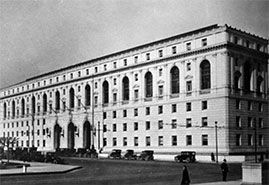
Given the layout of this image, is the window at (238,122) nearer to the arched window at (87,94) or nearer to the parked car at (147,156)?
the parked car at (147,156)

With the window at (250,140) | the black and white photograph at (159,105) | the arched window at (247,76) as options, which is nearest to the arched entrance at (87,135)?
the black and white photograph at (159,105)

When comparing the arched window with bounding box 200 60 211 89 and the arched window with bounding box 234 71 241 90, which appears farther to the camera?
the arched window with bounding box 200 60 211 89

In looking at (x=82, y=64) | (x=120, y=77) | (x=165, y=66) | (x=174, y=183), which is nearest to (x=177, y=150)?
(x=165, y=66)

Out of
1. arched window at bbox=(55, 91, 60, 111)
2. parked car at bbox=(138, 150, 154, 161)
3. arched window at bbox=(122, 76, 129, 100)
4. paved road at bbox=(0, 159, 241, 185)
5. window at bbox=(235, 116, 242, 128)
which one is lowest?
parked car at bbox=(138, 150, 154, 161)

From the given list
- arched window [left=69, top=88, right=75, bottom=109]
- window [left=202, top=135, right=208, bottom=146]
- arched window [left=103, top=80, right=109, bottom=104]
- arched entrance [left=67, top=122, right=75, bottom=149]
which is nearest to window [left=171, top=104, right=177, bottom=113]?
window [left=202, top=135, right=208, bottom=146]

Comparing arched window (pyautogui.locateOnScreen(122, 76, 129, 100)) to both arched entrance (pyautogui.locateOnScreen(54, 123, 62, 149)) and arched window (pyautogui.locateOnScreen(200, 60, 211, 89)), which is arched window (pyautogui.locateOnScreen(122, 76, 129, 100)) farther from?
arched entrance (pyautogui.locateOnScreen(54, 123, 62, 149))

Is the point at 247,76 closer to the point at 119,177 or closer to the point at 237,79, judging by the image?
the point at 237,79

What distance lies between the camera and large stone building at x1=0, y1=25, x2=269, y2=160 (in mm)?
45406

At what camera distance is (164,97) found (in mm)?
51156

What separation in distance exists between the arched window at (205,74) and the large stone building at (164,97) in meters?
0.11

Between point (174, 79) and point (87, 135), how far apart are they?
17.9 m

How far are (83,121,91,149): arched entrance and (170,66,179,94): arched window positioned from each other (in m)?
15.5

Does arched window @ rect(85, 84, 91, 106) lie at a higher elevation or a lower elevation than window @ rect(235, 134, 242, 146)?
higher

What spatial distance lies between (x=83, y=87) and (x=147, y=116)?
9889 mm
